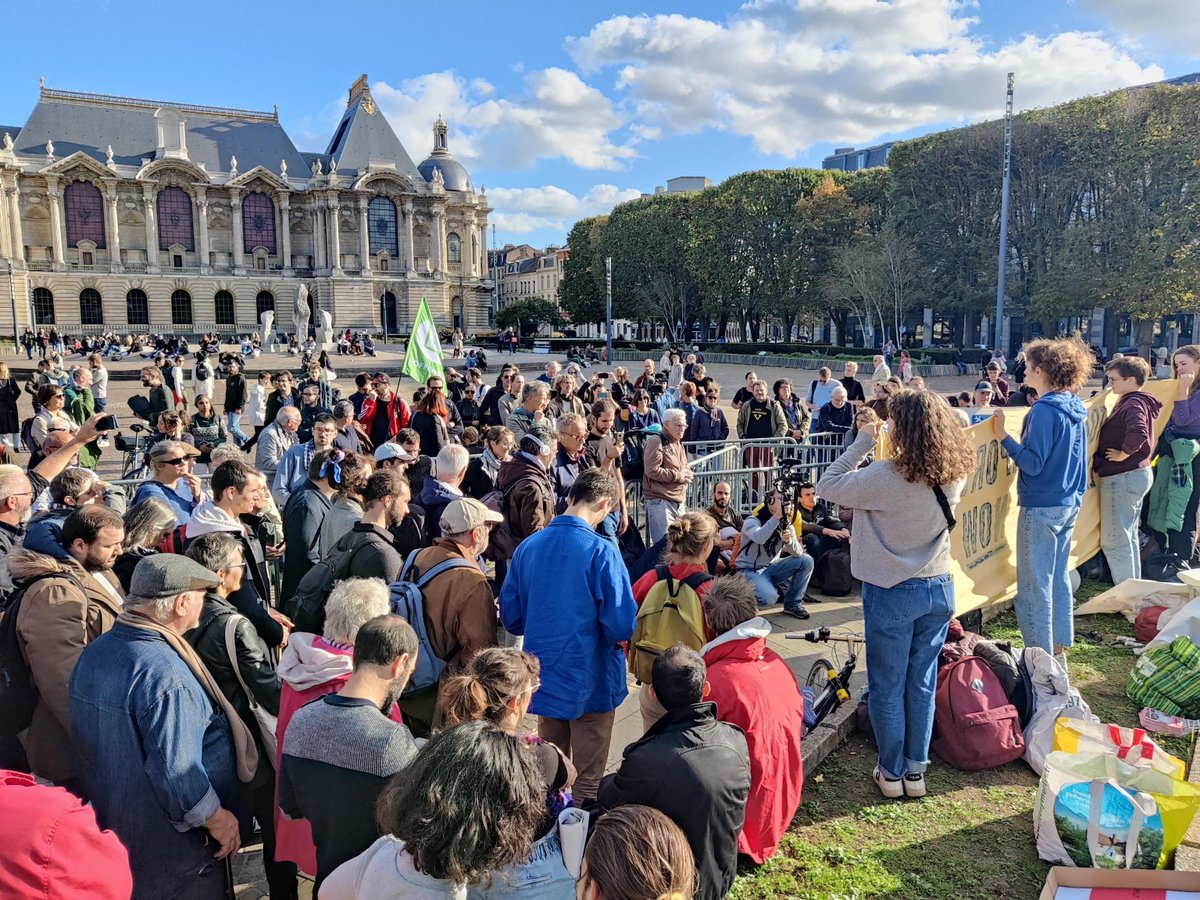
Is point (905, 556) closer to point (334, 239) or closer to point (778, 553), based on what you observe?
point (778, 553)

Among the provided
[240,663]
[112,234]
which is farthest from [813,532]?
[112,234]

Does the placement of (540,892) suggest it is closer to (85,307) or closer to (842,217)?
(842,217)

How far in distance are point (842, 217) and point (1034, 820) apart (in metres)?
48.5

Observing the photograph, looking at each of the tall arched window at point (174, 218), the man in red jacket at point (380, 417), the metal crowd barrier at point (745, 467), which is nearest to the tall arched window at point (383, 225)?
the tall arched window at point (174, 218)

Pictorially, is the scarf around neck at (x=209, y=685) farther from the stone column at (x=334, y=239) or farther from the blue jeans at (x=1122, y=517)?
the stone column at (x=334, y=239)

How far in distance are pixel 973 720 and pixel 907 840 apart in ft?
2.90

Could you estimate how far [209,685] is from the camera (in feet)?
10.0

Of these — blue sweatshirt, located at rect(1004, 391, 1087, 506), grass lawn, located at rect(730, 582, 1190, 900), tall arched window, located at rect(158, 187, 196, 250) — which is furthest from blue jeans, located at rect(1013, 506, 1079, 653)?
tall arched window, located at rect(158, 187, 196, 250)

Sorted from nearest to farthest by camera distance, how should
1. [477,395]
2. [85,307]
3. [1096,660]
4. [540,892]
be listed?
1. [540,892]
2. [1096,660]
3. [477,395]
4. [85,307]

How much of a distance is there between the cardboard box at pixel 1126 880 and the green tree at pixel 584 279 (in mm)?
65886

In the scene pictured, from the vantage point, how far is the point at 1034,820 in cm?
403

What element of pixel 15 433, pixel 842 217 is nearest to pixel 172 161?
pixel 842 217

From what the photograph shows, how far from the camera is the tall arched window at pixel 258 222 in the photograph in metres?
73.2

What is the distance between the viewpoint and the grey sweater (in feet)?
13.1
